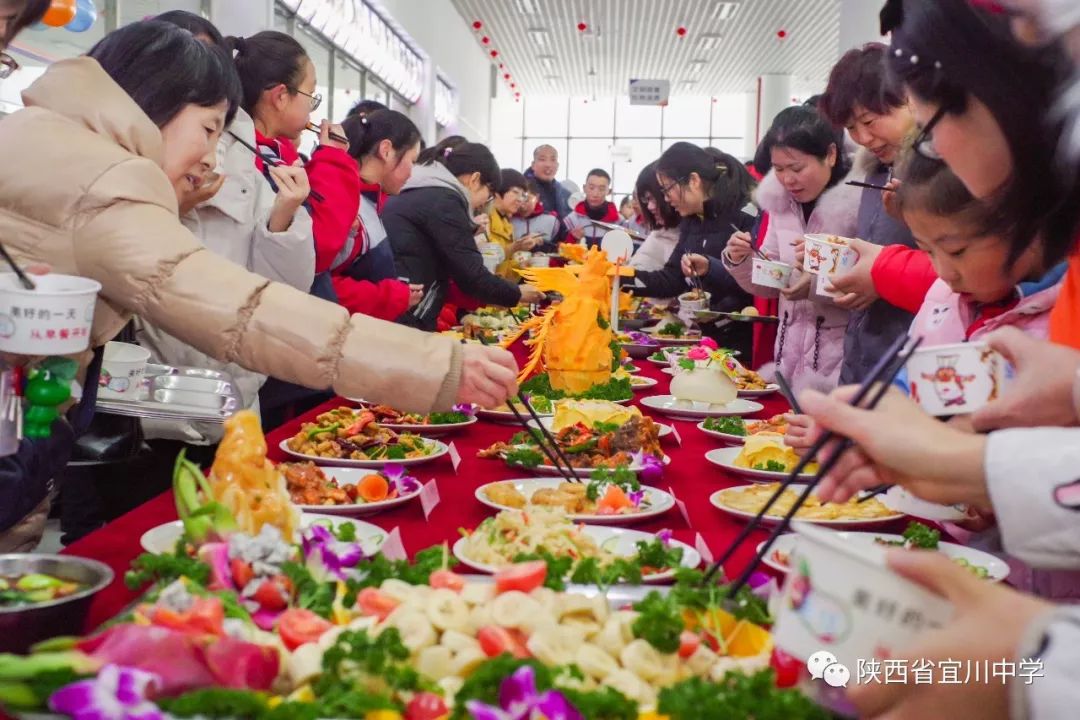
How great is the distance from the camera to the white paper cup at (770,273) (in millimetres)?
3215

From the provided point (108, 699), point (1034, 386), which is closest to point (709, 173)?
point (1034, 386)

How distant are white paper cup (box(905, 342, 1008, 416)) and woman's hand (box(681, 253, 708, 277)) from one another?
384 cm

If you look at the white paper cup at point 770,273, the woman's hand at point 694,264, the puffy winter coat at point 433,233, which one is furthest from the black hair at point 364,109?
the white paper cup at point 770,273

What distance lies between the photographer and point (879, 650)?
2.80 feet

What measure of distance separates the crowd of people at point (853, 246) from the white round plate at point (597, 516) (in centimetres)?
19

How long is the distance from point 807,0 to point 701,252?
334 inches

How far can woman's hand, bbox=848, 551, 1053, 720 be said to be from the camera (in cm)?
82

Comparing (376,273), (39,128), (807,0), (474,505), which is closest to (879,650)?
(474,505)

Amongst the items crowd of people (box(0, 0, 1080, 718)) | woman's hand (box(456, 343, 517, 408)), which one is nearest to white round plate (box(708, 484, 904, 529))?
crowd of people (box(0, 0, 1080, 718))

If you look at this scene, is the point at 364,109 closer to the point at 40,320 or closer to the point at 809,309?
the point at 809,309

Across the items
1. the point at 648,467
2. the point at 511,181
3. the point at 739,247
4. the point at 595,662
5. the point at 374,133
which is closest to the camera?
the point at 595,662

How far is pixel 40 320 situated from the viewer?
130 centimetres

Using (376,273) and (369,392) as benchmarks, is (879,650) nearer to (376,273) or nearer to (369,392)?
(369,392)

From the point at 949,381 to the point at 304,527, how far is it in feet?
3.03
